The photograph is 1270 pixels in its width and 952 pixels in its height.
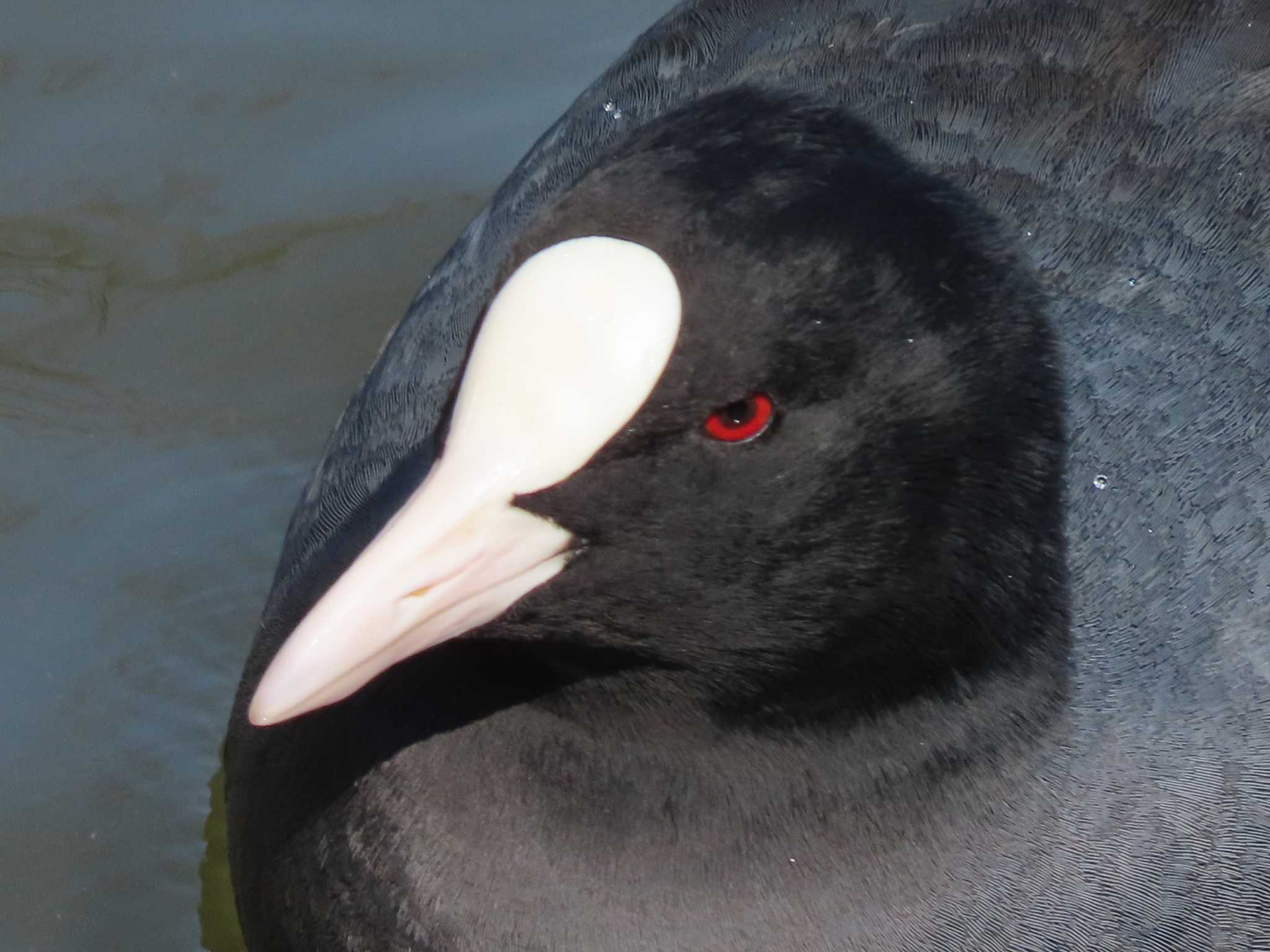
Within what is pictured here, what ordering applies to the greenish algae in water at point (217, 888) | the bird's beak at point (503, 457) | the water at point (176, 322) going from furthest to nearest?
the water at point (176, 322)
the greenish algae in water at point (217, 888)
the bird's beak at point (503, 457)

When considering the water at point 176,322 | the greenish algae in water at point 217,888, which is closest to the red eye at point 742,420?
the greenish algae in water at point 217,888

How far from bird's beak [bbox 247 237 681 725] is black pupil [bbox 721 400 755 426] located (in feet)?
0.33

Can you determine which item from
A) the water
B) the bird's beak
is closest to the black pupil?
the bird's beak

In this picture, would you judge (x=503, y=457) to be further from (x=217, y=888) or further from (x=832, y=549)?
(x=217, y=888)

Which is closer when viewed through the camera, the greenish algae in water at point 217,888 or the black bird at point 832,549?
the black bird at point 832,549

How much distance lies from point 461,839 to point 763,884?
1.32 feet

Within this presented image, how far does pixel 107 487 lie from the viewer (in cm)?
447

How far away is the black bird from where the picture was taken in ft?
7.59

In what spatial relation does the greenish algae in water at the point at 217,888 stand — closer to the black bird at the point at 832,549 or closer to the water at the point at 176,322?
the water at the point at 176,322

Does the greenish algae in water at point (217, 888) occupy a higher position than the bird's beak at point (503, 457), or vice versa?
the bird's beak at point (503, 457)

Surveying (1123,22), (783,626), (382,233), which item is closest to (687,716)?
(783,626)

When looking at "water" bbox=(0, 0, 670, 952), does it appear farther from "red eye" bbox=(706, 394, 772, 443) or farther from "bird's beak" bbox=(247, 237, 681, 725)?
"red eye" bbox=(706, 394, 772, 443)

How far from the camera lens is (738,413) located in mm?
2334

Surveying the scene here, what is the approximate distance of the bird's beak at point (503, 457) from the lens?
228cm
